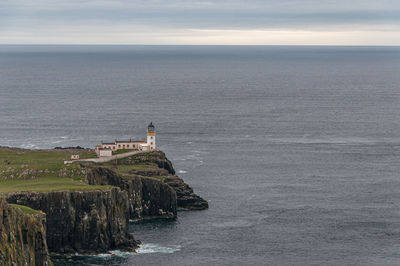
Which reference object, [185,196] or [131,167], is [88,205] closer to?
[185,196]

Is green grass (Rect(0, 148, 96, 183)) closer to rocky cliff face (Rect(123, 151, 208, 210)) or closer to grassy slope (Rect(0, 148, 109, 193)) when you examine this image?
grassy slope (Rect(0, 148, 109, 193))

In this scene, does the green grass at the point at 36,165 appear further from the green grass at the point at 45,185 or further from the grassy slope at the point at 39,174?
the green grass at the point at 45,185

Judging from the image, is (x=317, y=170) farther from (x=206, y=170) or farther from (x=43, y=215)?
(x=43, y=215)

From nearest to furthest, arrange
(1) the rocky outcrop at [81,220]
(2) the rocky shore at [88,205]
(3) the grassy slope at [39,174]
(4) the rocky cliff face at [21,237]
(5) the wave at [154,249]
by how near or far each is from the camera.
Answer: (4) the rocky cliff face at [21,237]
(2) the rocky shore at [88,205]
(1) the rocky outcrop at [81,220]
(5) the wave at [154,249]
(3) the grassy slope at [39,174]

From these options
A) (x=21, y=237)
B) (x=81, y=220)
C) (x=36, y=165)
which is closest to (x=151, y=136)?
(x=36, y=165)

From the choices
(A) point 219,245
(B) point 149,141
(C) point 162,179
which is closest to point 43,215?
(A) point 219,245

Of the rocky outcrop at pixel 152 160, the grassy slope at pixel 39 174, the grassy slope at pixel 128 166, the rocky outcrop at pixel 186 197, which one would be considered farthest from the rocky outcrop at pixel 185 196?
the grassy slope at pixel 39 174

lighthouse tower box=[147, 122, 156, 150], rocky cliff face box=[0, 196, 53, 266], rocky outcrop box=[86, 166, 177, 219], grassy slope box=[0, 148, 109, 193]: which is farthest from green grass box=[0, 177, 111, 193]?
lighthouse tower box=[147, 122, 156, 150]
